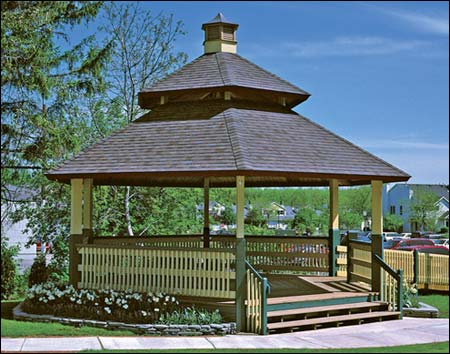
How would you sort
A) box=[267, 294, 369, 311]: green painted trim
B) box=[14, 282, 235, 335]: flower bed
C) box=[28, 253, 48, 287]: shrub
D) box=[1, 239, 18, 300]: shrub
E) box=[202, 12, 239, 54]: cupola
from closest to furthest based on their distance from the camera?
1. box=[14, 282, 235, 335]: flower bed
2. box=[267, 294, 369, 311]: green painted trim
3. box=[28, 253, 48, 287]: shrub
4. box=[1, 239, 18, 300]: shrub
5. box=[202, 12, 239, 54]: cupola

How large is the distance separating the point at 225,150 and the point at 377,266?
4.70 metres

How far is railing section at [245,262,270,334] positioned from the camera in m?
12.6

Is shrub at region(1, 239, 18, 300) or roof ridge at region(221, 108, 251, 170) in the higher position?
roof ridge at region(221, 108, 251, 170)

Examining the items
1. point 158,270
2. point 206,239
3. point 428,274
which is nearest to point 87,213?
point 158,270

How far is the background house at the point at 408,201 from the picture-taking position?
245 feet

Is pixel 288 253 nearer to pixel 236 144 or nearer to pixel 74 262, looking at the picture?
pixel 236 144

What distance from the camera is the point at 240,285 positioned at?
13023 millimetres

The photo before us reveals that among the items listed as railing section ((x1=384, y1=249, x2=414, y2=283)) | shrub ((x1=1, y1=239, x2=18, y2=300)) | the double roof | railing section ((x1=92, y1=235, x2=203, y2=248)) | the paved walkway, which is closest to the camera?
the paved walkway

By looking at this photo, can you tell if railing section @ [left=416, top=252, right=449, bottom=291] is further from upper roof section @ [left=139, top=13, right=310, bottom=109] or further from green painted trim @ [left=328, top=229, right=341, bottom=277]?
upper roof section @ [left=139, top=13, right=310, bottom=109]

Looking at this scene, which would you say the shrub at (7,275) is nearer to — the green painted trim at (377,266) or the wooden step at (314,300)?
the wooden step at (314,300)

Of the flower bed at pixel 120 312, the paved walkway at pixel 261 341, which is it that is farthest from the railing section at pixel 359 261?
the flower bed at pixel 120 312

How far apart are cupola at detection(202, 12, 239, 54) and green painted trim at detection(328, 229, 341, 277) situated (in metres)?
5.65

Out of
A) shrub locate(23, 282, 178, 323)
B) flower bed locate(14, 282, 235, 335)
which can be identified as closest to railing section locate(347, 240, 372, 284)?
flower bed locate(14, 282, 235, 335)

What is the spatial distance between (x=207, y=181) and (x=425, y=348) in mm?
9499
